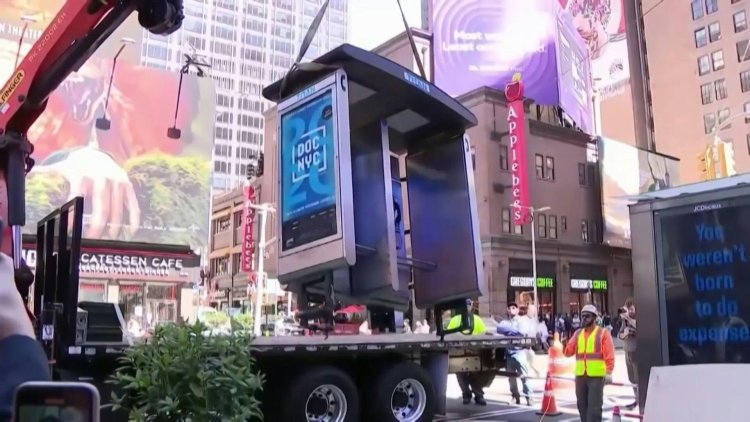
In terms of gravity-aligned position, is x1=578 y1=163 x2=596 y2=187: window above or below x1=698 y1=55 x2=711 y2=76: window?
below

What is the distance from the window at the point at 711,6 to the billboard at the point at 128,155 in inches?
2065

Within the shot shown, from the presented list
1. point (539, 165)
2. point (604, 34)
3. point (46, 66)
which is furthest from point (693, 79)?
point (46, 66)

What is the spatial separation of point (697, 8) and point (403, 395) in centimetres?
6737

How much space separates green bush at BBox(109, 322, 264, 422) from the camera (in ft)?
14.7

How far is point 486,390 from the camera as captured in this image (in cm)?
1400

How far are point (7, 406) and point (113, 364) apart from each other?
224 inches

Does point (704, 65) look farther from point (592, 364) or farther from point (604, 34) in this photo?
point (592, 364)

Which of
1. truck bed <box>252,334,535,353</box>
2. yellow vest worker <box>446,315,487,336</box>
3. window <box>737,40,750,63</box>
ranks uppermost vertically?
window <box>737,40,750,63</box>

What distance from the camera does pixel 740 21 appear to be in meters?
61.1

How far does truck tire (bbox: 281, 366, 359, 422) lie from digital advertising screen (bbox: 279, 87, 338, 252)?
217 centimetres

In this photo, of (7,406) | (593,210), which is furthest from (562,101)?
(7,406)

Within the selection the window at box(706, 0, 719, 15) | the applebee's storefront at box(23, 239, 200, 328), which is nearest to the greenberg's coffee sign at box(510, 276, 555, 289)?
the applebee's storefront at box(23, 239, 200, 328)

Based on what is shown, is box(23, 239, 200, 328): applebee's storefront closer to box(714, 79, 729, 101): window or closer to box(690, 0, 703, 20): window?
box(714, 79, 729, 101): window

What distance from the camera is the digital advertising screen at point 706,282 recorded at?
180 inches
